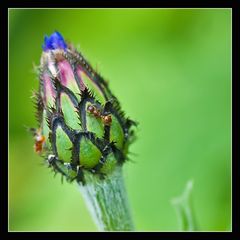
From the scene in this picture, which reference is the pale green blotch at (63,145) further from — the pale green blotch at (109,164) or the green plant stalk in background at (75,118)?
the pale green blotch at (109,164)

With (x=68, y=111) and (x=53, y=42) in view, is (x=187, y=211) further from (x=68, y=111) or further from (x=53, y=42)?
(x=53, y=42)

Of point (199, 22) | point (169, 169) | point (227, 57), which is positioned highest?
point (199, 22)

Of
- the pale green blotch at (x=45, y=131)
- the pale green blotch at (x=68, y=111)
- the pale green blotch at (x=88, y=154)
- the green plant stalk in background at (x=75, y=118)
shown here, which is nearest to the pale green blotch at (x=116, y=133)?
the green plant stalk in background at (x=75, y=118)

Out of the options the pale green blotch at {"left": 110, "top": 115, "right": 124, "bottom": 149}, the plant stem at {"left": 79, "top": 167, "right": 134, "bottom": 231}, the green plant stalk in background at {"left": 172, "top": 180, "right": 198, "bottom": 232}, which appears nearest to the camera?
the pale green blotch at {"left": 110, "top": 115, "right": 124, "bottom": 149}

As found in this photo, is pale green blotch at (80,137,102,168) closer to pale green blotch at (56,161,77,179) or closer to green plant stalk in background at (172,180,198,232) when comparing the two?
pale green blotch at (56,161,77,179)

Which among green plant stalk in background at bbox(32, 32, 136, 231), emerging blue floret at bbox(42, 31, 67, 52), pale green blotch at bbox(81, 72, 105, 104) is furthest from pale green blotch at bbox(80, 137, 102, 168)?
emerging blue floret at bbox(42, 31, 67, 52)

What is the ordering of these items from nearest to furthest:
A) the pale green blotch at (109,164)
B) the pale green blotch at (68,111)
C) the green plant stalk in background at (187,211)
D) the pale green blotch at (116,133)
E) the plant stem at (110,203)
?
the pale green blotch at (68,111) → the pale green blotch at (116,133) → the pale green blotch at (109,164) → the plant stem at (110,203) → the green plant stalk in background at (187,211)
